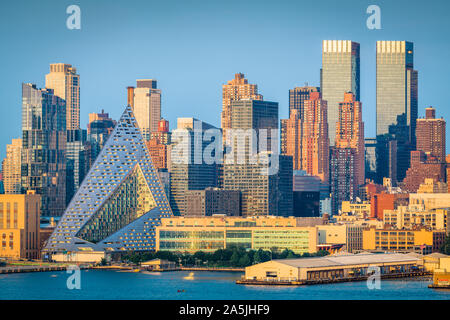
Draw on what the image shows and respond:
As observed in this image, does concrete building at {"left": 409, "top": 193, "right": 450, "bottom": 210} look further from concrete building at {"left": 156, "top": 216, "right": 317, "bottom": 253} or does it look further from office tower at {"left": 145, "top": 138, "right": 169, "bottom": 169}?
concrete building at {"left": 156, "top": 216, "right": 317, "bottom": 253}

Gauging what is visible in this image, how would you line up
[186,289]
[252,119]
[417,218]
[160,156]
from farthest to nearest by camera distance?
[160,156], [252,119], [417,218], [186,289]

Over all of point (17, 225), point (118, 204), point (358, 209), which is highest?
point (118, 204)

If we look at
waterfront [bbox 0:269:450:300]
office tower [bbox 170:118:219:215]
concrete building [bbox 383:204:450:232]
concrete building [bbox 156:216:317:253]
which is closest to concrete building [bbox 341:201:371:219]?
office tower [bbox 170:118:219:215]

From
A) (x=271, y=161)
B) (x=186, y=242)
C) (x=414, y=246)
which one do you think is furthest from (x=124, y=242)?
(x=271, y=161)

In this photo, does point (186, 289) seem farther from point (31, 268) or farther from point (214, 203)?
point (214, 203)

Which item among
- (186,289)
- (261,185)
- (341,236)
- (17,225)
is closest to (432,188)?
(261,185)
